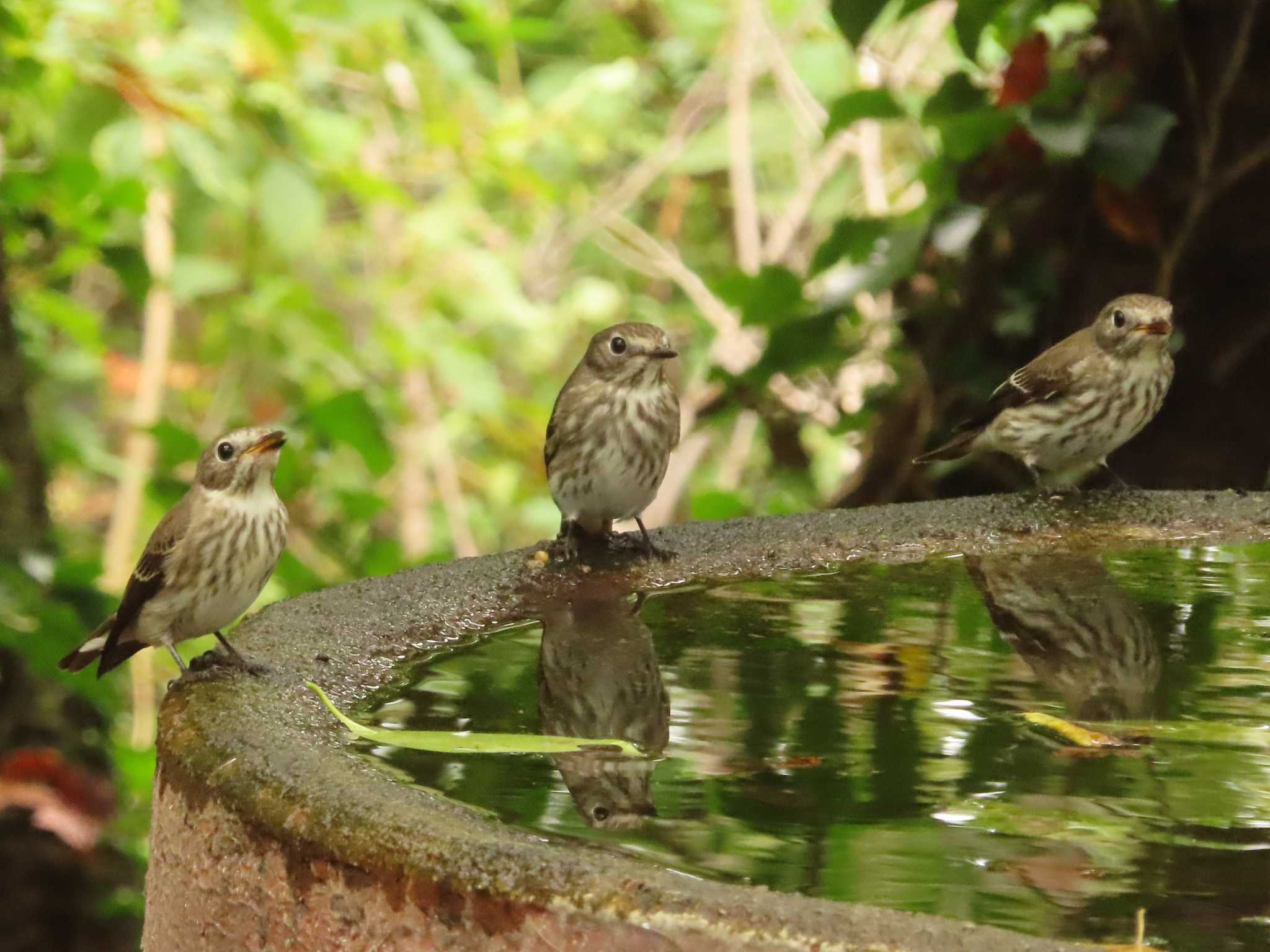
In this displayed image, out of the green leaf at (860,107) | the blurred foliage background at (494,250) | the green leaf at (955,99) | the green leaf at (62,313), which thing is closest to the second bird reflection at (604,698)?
the blurred foliage background at (494,250)

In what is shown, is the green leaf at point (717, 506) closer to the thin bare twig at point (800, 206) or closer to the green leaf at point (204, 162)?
the green leaf at point (204, 162)

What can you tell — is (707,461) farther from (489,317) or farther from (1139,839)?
(1139,839)

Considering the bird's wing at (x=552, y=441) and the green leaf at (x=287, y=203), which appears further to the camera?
the green leaf at (x=287, y=203)

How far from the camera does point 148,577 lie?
8.79 ft

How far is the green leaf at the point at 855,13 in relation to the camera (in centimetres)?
386

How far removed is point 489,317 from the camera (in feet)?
23.6

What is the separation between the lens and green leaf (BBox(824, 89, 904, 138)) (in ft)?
Answer: 14.1

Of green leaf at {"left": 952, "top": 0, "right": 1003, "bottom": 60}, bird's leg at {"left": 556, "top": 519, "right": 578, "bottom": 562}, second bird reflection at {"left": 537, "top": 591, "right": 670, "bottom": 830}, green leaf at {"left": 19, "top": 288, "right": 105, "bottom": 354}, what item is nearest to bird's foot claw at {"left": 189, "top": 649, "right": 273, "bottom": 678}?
second bird reflection at {"left": 537, "top": 591, "right": 670, "bottom": 830}

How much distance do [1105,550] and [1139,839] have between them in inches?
60.3

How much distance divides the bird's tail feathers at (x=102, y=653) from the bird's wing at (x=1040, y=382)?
206cm

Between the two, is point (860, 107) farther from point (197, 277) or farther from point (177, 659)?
point (177, 659)

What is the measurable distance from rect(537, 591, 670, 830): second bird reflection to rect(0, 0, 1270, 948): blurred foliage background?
1318mm

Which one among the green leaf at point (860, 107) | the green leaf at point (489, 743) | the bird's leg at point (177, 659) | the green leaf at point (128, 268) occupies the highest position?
the green leaf at point (860, 107)

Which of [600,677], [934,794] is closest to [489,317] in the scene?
[600,677]
